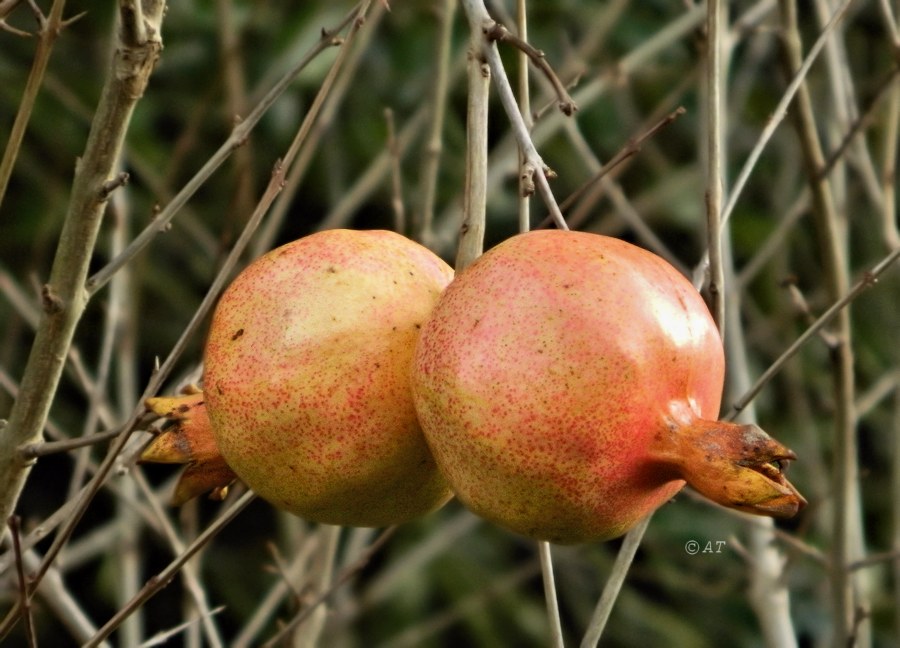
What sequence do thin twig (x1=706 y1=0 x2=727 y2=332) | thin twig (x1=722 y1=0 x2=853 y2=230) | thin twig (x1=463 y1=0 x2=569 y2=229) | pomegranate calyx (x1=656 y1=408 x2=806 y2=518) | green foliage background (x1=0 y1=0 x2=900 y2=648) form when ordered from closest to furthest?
pomegranate calyx (x1=656 y1=408 x2=806 y2=518) → thin twig (x1=463 y1=0 x2=569 y2=229) → thin twig (x1=706 y1=0 x2=727 y2=332) → thin twig (x1=722 y1=0 x2=853 y2=230) → green foliage background (x1=0 y1=0 x2=900 y2=648)

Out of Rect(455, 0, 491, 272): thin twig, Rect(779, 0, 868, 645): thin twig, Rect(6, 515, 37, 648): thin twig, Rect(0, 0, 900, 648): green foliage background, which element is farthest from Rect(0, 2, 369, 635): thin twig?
Rect(0, 0, 900, 648): green foliage background

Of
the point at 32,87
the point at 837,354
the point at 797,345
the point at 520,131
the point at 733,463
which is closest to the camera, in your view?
the point at 733,463

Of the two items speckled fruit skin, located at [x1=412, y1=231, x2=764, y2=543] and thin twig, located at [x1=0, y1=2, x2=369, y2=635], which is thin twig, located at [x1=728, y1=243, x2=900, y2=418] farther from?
thin twig, located at [x1=0, y1=2, x2=369, y2=635]

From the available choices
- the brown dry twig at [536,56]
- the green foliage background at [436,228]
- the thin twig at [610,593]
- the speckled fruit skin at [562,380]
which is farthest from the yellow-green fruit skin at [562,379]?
the green foliage background at [436,228]

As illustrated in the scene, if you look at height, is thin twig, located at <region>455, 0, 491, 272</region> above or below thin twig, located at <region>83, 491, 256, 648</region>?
above

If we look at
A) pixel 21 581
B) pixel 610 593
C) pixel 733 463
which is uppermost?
pixel 733 463

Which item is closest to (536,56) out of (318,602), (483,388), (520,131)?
(520,131)

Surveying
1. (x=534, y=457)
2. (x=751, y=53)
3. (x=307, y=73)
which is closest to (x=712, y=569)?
(x=751, y=53)

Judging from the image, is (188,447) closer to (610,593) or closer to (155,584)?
(155,584)
